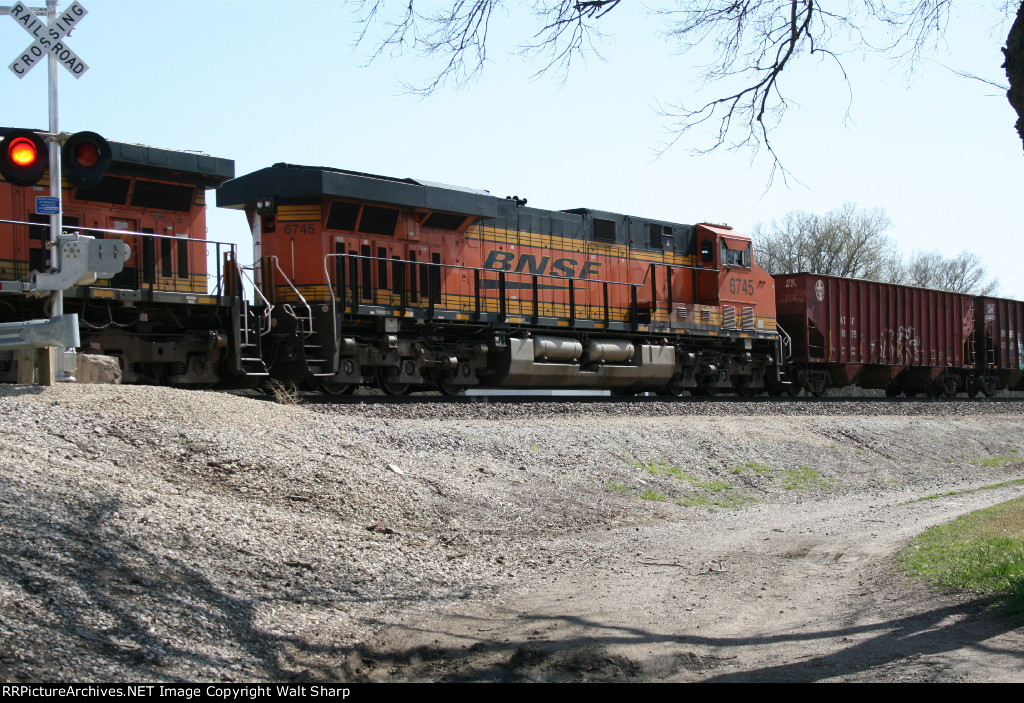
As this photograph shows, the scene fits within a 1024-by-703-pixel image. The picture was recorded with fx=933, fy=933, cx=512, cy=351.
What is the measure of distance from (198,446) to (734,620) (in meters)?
5.01

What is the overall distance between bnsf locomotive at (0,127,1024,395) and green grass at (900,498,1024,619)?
9.07 m

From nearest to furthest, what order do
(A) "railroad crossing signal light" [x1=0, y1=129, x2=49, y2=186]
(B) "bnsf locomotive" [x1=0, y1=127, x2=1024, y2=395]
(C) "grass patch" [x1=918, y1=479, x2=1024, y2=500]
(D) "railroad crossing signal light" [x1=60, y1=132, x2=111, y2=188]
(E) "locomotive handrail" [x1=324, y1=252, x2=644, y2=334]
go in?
(A) "railroad crossing signal light" [x1=0, y1=129, x2=49, y2=186]
(D) "railroad crossing signal light" [x1=60, y1=132, x2=111, y2=188]
(C) "grass patch" [x1=918, y1=479, x2=1024, y2=500]
(B) "bnsf locomotive" [x1=0, y1=127, x2=1024, y2=395]
(E) "locomotive handrail" [x1=324, y1=252, x2=644, y2=334]

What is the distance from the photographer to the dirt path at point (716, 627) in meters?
5.18

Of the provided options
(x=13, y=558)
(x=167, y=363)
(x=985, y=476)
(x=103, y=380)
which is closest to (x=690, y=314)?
(x=985, y=476)

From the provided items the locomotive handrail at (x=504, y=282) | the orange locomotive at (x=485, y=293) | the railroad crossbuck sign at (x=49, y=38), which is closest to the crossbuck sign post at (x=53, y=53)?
the railroad crossbuck sign at (x=49, y=38)

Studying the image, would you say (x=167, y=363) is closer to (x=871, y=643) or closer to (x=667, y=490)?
(x=667, y=490)

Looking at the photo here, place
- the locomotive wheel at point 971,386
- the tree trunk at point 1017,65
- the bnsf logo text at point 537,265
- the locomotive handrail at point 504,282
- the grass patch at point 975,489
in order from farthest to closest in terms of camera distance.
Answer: the locomotive wheel at point 971,386 < the bnsf logo text at point 537,265 < the locomotive handrail at point 504,282 < the grass patch at point 975,489 < the tree trunk at point 1017,65

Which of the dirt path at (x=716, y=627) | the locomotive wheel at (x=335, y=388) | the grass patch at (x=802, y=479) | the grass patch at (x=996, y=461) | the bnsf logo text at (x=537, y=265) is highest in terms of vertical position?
the bnsf logo text at (x=537, y=265)

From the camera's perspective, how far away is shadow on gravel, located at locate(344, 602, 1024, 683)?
5141mm

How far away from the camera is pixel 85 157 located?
9.70m

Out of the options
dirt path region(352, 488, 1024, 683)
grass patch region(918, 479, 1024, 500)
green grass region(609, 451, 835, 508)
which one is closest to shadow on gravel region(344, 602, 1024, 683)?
dirt path region(352, 488, 1024, 683)

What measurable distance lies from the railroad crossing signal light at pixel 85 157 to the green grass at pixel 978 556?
8.60m

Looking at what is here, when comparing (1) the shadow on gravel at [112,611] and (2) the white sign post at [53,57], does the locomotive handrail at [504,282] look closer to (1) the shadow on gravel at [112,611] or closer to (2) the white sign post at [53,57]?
(2) the white sign post at [53,57]

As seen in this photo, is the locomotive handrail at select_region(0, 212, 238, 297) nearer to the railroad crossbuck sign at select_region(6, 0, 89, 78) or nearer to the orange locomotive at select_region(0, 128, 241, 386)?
the orange locomotive at select_region(0, 128, 241, 386)
